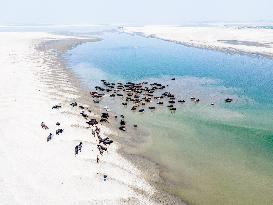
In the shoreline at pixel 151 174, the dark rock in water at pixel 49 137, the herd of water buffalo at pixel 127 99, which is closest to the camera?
the shoreline at pixel 151 174

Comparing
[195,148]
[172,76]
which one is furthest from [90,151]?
[172,76]

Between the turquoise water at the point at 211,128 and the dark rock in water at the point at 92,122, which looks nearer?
the turquoise water at the point at 211,128

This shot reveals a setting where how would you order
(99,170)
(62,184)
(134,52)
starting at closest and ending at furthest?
(62,184), (99,170), (134,52)

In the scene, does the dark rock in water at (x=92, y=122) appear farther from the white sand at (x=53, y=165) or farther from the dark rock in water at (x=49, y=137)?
the dark rock in water at (x=49, y=137)

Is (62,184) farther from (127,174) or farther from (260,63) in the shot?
(260,63)

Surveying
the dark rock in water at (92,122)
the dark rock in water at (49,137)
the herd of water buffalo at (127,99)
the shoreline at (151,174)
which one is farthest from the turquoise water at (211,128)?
the dark rock in water at (49,137)

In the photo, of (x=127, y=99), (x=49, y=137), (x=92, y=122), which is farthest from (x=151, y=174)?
(x=127, y=99)
